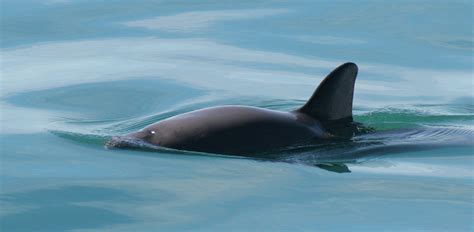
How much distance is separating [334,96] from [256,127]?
2.34ft

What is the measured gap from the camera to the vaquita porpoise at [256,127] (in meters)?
9.03

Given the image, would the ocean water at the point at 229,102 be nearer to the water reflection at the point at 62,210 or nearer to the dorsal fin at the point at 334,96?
the water reflection at the point at 62,210

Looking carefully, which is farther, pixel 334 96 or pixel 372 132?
pixel 372 132

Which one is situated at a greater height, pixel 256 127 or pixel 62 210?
pixel 256 127

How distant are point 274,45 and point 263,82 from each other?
6.72ft

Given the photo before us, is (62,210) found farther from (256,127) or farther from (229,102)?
(229,102)

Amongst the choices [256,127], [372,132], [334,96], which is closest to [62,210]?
[256,127]

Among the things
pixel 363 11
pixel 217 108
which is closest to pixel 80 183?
pixel 217 108

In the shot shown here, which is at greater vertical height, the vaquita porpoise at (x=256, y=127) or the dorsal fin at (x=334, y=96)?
the dorsal fin at (x=334, y=96)

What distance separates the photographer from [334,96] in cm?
948

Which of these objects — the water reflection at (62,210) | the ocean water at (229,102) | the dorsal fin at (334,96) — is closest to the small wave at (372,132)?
the ocean water at (229,102)

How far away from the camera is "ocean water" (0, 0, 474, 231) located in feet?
25.3

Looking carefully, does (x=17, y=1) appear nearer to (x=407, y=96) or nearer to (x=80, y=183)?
(x=407, y=96)

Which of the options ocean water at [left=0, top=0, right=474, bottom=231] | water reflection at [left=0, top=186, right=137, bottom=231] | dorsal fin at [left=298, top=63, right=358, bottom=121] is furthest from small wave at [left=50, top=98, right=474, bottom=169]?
water reflection at [left=0, top=186, right=137, bottom=231]
